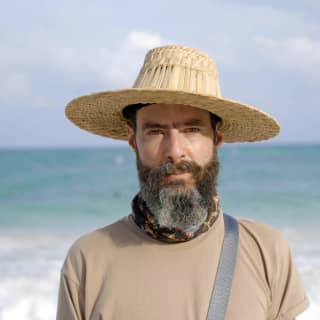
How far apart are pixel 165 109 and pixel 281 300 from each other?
79cm

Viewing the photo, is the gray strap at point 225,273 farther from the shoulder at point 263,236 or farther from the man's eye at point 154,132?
the man's eye at point 154,132

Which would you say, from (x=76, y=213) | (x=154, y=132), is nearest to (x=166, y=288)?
(x=154, y=132)

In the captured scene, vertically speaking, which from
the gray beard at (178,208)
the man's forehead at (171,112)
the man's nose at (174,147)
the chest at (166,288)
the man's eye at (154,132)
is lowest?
the chest at (166,288)

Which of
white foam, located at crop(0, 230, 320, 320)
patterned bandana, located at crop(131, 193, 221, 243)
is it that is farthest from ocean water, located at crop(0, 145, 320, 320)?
patterned bandana, located at crop(131, 193, 221, 243)

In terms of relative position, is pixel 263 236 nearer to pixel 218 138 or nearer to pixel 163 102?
pixel 218 138

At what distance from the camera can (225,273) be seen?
94.3 inches

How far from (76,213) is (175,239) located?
54.8 feet

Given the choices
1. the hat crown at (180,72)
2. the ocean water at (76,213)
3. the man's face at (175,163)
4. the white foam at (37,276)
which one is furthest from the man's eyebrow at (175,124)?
the white foam at (37,276)

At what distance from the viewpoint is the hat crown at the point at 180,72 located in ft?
8.05

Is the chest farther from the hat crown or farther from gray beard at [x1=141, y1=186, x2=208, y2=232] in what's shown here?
the hat crown

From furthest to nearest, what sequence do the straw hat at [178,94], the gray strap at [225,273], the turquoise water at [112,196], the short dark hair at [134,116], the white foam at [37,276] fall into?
the turquoise water at [112,196] → the white foam at [37,276] → the short dark hair at [134,116] → the straw hat at [178,94] → the gray strap at [225,273]

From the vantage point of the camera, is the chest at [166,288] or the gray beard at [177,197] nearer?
the chest at [166,288]

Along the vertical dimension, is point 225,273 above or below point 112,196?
above

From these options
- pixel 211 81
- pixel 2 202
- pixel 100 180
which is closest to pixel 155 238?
pixel 211 81
